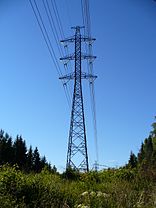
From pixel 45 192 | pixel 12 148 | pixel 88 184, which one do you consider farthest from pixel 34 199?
pixel 12 148

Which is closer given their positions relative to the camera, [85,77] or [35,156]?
[85,77]

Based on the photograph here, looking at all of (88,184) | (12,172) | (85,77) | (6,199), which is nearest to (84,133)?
(85,77)

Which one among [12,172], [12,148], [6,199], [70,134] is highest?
[12,148]

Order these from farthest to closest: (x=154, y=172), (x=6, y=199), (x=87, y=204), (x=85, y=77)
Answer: (x=85, y=77), (x=154, y=172), (x=87, y=204), (x=6, y=199)

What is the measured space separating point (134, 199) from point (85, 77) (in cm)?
1623

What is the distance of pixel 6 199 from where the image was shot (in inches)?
275

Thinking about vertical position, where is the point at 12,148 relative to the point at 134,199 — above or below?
above

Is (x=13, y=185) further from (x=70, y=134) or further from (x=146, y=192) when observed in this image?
(x=70, y=134)

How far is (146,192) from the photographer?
8.83 m

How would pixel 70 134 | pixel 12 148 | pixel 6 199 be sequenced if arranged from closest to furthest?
1. pixel 6 199
2. pixel 70 134
3. pixel 12 148

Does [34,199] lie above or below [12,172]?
below

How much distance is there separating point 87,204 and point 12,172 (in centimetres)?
181

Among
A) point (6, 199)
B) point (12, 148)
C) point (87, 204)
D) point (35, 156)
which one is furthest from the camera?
point (35, 156)

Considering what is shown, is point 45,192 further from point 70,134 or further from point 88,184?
point 70,134
